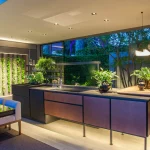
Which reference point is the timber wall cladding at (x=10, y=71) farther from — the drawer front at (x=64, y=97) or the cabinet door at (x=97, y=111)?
Result: the cabinet door at (x=97, y=111)

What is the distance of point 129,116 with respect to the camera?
110 inches

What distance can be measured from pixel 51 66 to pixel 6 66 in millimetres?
2925

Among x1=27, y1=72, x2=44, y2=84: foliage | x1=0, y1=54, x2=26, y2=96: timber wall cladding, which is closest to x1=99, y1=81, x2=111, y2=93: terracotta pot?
x1=27, y1=72, x2=44, y2=84: foliage

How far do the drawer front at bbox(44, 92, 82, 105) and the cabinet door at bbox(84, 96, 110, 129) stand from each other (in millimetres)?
212

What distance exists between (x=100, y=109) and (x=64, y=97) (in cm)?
95

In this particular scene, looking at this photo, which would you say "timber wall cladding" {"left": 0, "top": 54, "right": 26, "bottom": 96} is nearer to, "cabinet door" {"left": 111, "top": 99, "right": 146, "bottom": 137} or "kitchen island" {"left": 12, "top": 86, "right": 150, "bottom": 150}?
"kitchen island" {"left": 12, "top": 86, "right": 150, "bottom": 150}

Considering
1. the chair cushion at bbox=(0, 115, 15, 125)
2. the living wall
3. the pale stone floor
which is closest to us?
the pale stone floor

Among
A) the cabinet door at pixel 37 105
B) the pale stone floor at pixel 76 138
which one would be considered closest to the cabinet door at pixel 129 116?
the pale stone floor at pixel 76 138

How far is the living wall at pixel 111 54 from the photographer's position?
214 inches

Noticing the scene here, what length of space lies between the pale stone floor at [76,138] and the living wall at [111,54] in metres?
2.22

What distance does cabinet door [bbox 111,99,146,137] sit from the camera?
2676 mm

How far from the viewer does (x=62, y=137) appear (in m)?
3.41

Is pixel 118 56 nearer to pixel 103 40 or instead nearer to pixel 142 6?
pixel 103 40

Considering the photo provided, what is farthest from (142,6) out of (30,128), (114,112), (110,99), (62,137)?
(30,128)
